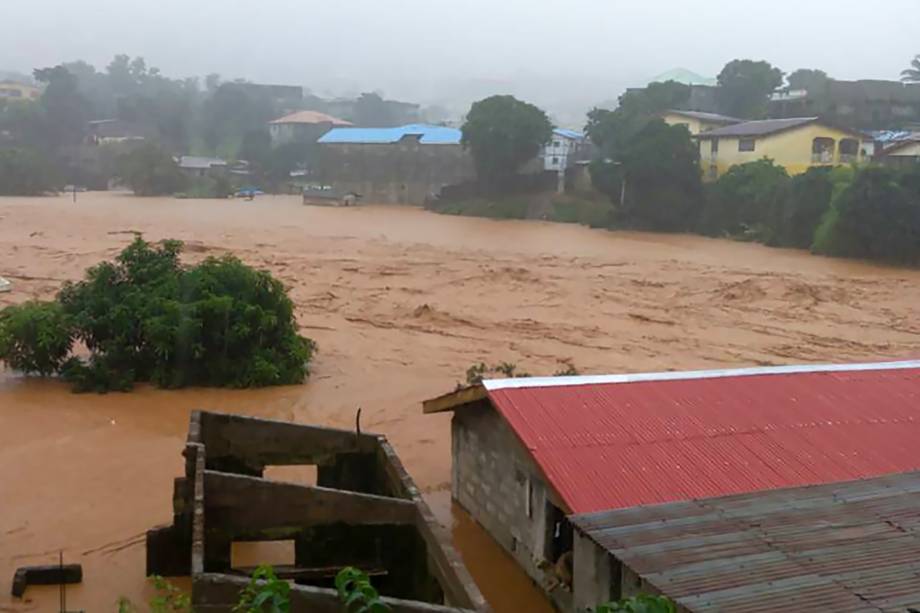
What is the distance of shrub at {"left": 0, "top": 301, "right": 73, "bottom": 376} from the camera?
15.1 meters

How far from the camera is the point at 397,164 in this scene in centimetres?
5428

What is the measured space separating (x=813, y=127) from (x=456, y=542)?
37.1 m

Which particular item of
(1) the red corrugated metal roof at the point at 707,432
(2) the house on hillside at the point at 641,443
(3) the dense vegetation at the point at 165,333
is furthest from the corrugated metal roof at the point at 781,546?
(3) the dense vegetation at the point at 165,333

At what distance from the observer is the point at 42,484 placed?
10969mm

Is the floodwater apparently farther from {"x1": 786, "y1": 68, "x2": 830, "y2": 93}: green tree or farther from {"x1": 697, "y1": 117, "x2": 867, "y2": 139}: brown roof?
{"x1": 786, "y1": 68, "x2": 830, "y2": 93}: green tree

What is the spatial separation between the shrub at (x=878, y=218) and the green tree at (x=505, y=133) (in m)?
18.6

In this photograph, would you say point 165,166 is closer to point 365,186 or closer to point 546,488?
point 365,186

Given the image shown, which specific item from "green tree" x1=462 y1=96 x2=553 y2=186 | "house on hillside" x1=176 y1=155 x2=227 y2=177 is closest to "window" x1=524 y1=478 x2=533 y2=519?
"green tree" x1=462 y1=96 x2=553 y2=186

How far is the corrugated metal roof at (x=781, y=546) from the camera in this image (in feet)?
17.0

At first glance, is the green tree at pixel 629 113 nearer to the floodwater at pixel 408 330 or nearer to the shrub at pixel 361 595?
the floodwater at pixel 408 330

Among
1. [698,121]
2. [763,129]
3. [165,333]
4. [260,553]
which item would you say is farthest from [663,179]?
[260,553]

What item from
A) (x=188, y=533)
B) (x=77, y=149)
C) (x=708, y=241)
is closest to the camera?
(x=188, y=533)

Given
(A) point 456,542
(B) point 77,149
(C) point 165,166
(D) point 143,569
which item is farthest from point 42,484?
(B) point 77,149

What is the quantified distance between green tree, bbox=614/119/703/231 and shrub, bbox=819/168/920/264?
8251 mm
